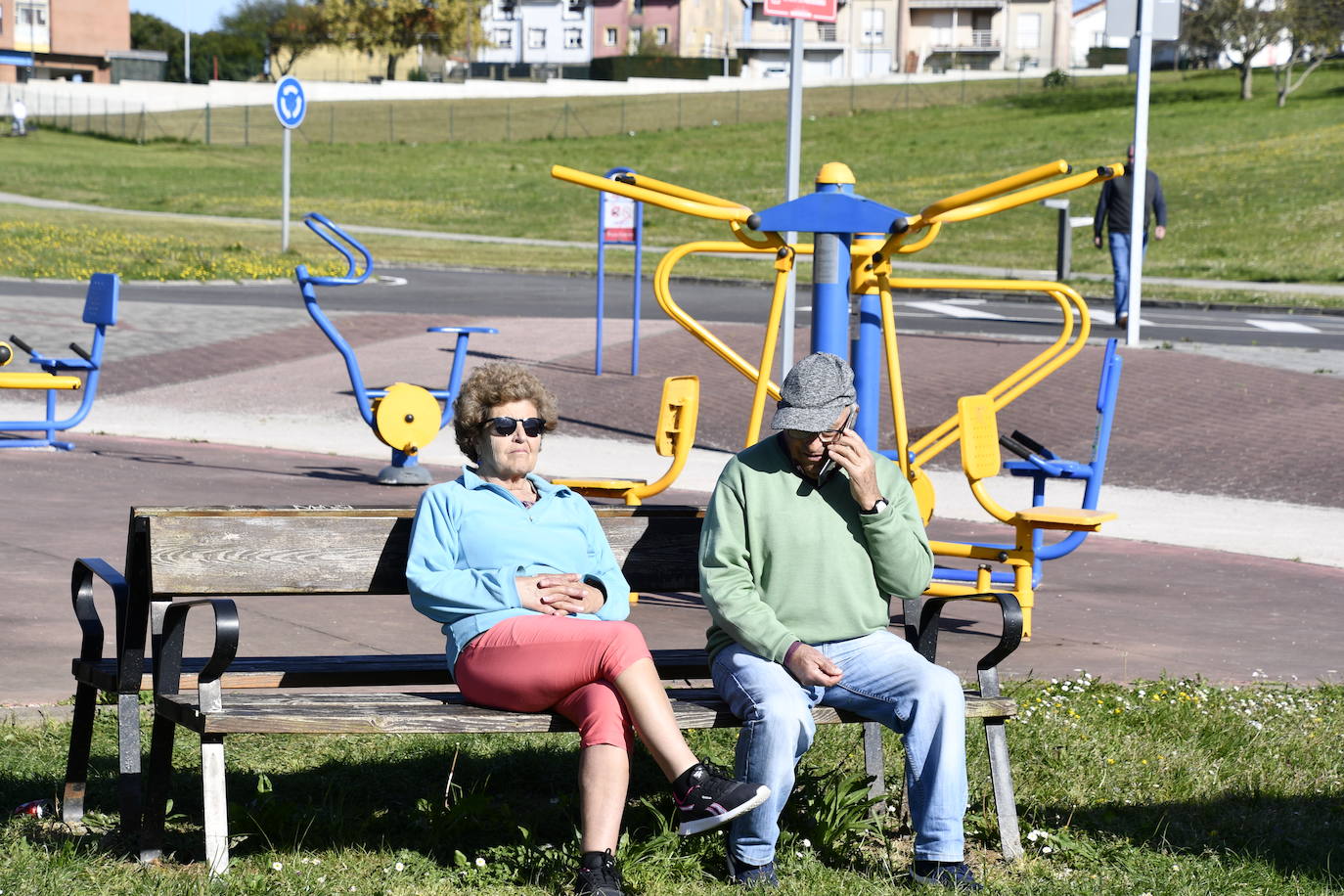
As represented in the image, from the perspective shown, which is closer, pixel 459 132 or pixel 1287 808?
pixel 1287 808

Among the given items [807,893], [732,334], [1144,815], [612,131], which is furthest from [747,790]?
[612,131]

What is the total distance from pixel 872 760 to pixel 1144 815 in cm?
74

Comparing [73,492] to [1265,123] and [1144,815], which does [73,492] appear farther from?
[1265,123]

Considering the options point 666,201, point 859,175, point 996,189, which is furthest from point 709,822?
point 859,175

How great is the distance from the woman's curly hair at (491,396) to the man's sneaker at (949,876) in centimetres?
145

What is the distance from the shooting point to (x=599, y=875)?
3951 millimetres

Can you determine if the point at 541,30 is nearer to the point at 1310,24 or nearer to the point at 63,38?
the point at 63,38

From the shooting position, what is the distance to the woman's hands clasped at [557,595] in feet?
14.4

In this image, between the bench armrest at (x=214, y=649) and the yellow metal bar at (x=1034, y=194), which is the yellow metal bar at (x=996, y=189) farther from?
the bench armrest at (x=214, y=649)

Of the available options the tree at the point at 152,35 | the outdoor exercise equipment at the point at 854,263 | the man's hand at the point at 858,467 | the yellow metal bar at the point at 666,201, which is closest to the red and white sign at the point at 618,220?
the outdoor exercise equipment at the point at 854,263

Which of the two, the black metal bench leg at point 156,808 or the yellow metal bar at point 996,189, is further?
the yellow metal bar at point 996,189

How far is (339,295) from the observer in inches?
880

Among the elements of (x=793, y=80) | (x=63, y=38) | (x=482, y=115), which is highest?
(x=63, y=38)

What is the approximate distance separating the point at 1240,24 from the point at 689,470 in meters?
55.1
